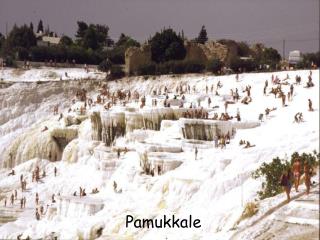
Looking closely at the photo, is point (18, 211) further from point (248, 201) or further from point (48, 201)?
point (248, 201)

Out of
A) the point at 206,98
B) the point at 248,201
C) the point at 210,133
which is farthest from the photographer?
→ the point at 206,98

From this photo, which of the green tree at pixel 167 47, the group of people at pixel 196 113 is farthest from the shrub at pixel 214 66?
the group of people at pixel 196 113

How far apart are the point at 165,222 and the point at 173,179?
257 centimetres

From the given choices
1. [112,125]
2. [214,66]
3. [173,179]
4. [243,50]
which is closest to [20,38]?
[243,50]

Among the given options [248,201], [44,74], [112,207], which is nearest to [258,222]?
[248,201]

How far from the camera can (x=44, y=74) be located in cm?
3522

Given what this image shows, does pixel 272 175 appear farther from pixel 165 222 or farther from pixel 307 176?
pixel 307 176

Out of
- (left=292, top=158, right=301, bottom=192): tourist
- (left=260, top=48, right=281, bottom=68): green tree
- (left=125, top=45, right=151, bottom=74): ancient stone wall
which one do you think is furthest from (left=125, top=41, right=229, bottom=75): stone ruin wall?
(left=292, top=158, right=301, bottom=192): tourist

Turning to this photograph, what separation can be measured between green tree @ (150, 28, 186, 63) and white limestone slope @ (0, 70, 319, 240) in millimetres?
8908

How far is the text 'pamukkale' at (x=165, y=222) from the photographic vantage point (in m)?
11.7

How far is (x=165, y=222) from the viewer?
1234 cm

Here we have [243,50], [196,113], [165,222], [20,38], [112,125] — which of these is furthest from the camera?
[20,38]

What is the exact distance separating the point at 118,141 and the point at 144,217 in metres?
9.06

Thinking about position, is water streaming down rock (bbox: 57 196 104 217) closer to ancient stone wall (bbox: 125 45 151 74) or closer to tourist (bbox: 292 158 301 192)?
tourist (bbox: 292 158 301 192)
